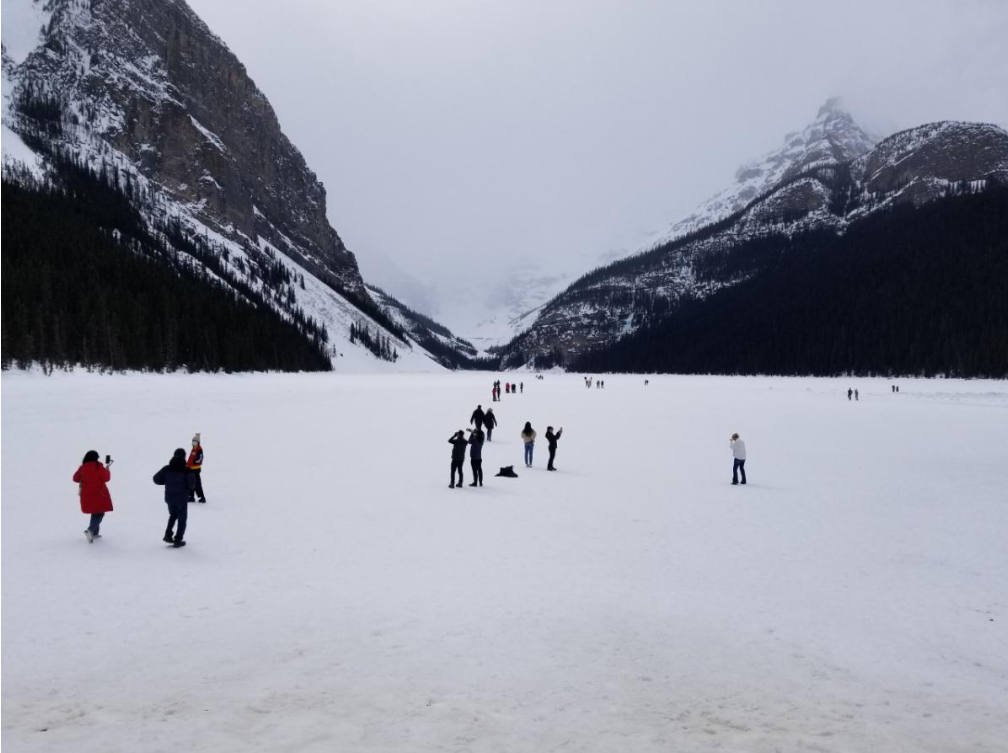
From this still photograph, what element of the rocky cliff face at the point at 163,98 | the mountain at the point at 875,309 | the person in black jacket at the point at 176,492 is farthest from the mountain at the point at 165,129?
the person in black jacket at the point at 176,492

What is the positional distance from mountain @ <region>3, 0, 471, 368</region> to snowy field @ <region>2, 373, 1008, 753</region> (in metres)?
111

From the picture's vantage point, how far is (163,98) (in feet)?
453

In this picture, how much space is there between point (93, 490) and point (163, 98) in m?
167

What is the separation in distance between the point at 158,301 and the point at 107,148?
282ft

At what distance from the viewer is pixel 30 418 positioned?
80.8 feet

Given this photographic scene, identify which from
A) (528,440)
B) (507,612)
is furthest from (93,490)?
(528,440)

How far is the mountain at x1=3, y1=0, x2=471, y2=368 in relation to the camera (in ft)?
392

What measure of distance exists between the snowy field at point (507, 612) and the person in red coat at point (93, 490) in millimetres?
465

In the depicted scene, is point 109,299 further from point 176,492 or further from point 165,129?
point 165,129

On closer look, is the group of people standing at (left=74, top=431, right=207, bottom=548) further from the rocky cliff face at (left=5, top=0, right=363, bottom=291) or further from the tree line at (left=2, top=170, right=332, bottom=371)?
the rocky cliff face at (left=5, top=0, right=363, bottom=291)

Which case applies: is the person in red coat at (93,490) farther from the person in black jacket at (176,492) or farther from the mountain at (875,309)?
the mountain at (875,309)

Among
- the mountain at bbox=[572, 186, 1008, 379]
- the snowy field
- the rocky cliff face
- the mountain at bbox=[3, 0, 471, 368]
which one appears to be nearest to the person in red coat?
the snowy field

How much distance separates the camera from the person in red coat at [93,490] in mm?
9617

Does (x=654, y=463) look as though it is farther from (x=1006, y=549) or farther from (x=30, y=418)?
(x=30, y=418)
